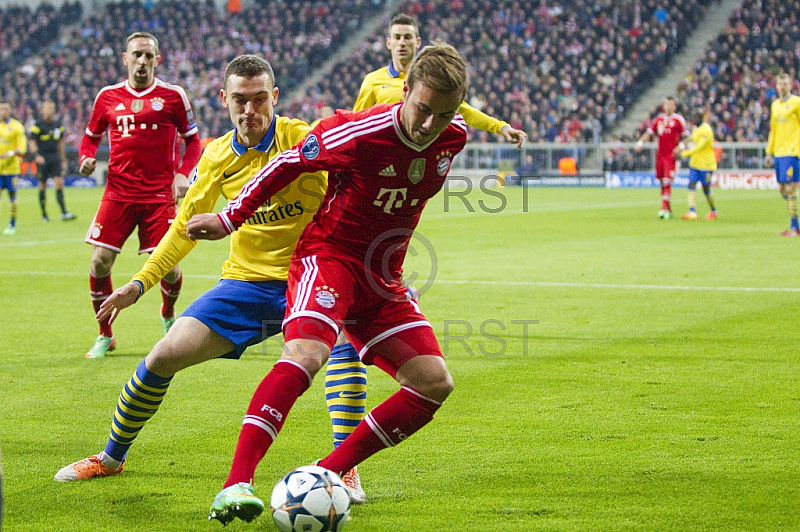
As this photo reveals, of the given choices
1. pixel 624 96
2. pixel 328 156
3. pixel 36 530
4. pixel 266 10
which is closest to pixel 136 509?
pixel 36 530

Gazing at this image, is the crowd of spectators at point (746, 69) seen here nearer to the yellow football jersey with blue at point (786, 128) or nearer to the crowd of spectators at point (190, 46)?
the crowd of spectators at point (190, 46)

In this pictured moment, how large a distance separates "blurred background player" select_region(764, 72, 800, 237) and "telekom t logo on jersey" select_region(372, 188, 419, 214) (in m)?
13.1

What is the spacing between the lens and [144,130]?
7.89m

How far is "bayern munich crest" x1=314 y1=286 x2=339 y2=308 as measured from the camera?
12.0 ft

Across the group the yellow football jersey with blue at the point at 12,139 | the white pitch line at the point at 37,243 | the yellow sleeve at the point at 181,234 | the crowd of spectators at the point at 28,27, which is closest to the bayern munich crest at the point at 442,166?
the yellow sleeve at the point at 181,234

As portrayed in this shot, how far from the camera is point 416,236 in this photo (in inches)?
584

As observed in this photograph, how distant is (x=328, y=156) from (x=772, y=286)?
7.67m

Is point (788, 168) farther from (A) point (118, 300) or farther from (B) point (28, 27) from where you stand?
(B) point (28, 27)

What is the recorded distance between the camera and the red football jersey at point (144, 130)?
25.5 ft

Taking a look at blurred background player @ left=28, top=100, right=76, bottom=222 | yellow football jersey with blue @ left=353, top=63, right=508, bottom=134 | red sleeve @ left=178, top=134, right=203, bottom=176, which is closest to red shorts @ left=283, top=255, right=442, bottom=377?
red sleeve @ left=178, top=134, right=203, bottom=176

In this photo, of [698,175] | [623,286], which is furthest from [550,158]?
[623,286]

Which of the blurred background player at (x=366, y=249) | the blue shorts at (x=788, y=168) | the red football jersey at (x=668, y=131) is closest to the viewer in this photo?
the blurred background player at (x=366, y=249)

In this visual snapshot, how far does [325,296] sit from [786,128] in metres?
13.7

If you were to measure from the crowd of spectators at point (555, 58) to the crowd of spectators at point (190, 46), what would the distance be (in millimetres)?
3439
